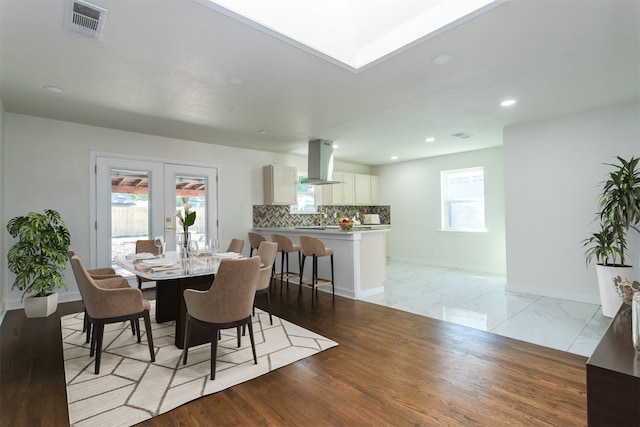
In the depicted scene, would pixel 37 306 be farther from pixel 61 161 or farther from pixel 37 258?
pixel 61 161

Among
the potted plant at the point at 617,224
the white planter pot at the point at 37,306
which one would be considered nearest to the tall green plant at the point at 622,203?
the potted plant at the point at 617,224

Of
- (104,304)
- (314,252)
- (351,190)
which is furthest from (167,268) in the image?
(351,190)

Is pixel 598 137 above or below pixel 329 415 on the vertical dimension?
above

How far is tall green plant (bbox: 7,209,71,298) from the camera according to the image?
11.9 feet

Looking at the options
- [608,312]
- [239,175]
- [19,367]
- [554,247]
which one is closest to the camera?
[19,367]

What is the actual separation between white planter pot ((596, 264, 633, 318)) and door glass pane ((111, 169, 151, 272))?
20.1ft

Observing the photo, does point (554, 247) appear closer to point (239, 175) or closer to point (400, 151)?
point (400, 151)

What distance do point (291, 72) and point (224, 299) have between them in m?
2.05

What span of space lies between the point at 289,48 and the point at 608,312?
4343 millimetres

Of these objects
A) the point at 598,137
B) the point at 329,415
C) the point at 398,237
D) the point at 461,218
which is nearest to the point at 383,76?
the point at 329,415

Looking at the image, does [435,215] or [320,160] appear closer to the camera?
[320,160]

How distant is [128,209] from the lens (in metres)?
4.93

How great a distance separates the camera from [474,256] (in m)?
6.70

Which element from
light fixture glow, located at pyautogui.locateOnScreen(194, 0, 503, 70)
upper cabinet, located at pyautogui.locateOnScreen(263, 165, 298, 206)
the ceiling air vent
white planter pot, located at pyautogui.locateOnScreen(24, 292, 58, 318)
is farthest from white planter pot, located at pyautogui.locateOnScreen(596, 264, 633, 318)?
white planter pot, located at pyautogui.locateOnScreen(24, 292, 58, 318)
